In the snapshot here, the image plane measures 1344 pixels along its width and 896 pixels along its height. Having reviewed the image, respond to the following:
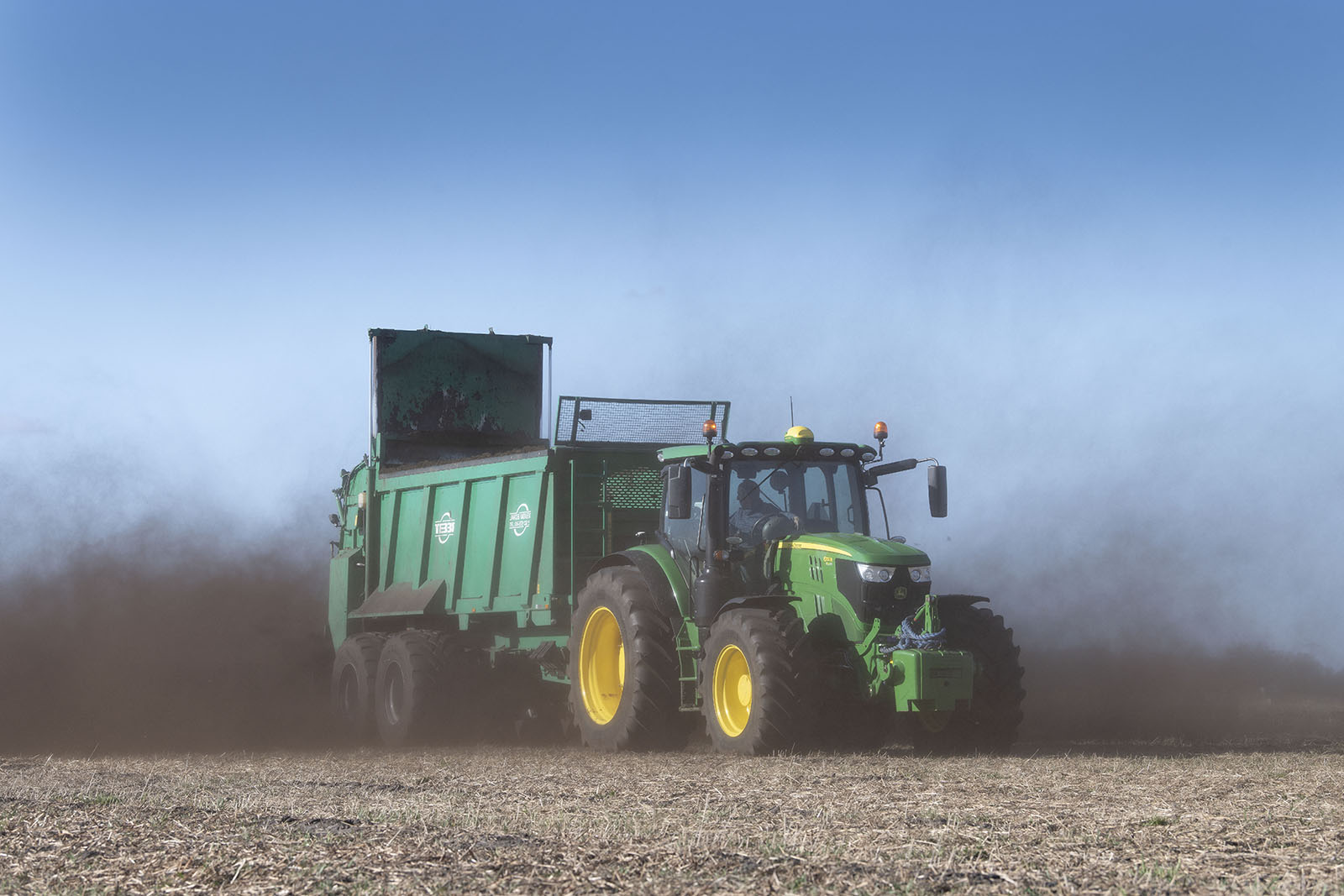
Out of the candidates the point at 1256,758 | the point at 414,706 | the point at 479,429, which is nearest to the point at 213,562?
the point at 479,429

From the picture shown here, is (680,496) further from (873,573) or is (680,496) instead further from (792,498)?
(873,573)

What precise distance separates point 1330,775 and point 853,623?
150 inches

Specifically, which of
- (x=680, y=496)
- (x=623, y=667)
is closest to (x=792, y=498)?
(x=680, y=496)

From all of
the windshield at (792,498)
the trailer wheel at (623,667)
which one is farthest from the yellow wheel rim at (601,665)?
the windshield at (792,498)

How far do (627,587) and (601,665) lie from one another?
1122mm

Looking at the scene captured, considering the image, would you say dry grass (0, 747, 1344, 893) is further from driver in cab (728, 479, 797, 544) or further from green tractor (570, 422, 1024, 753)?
driver in cab (728, 479, 797, 544)

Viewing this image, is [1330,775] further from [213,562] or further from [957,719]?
[213,562]

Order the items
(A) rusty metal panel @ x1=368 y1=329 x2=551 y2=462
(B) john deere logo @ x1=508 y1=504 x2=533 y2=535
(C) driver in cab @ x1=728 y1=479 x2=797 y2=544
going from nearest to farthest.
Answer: (C) driver in cab @ x1=728 y1=479 x2=797 y2=544 → (B) john deere logo @ x1=508 y1=504 x2=533 y2=535 → (A) rusty metal panel @ x1=368 y1=329 x2=551 y2=462

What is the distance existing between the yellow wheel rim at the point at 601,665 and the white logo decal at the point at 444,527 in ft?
11.0

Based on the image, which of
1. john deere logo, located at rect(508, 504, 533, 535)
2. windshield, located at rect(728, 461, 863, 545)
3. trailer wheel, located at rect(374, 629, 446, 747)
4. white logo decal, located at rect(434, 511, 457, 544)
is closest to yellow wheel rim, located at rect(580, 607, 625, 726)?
john deere logo, located at rect(508, 504, 533, 535)

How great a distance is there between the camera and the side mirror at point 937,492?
13.5 meters

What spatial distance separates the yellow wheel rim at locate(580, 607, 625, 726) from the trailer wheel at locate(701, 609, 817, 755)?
1727mm

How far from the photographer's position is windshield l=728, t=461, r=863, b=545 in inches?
549

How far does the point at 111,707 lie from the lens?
19.1 metres
